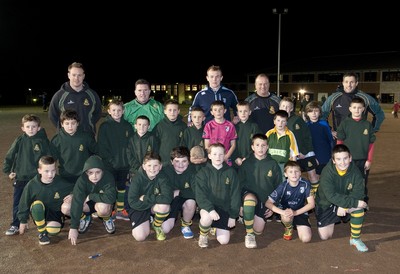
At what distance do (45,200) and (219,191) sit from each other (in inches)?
95.1

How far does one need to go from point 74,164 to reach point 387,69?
174 feet

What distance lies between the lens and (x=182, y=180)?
6023mm

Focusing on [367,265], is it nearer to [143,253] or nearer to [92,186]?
[143,253]

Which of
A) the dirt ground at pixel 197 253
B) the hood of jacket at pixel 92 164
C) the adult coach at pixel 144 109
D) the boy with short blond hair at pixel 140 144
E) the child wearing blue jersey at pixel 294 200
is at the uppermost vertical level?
the adult coach at pixel 144 109

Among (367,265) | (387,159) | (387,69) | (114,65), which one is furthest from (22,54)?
(367,265)

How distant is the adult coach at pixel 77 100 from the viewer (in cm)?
674

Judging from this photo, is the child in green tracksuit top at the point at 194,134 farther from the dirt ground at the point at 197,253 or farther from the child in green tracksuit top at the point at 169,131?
the dirt ground at the point at 197,253

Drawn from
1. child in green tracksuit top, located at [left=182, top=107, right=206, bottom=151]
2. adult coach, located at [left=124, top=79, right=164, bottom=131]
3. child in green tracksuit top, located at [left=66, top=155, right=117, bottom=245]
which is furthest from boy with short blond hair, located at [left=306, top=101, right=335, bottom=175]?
child in green tracksuit top, located at [left=66, top=155, right=117, bottom=245]

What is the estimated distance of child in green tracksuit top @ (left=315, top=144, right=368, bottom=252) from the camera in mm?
5359

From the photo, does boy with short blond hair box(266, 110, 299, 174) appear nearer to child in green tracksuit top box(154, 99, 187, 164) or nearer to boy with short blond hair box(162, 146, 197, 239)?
boy with short blond hair box(162, 146, 197, 239)

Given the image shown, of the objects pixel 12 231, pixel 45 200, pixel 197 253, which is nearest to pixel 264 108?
pixel 197 253

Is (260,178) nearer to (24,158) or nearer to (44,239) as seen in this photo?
(44,239)

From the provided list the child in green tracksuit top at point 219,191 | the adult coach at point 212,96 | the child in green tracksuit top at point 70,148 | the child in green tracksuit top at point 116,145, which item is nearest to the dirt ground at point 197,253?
the child in green tracksuit top at point 219,191

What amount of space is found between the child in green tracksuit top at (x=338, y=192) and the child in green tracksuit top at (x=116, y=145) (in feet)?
9.90
